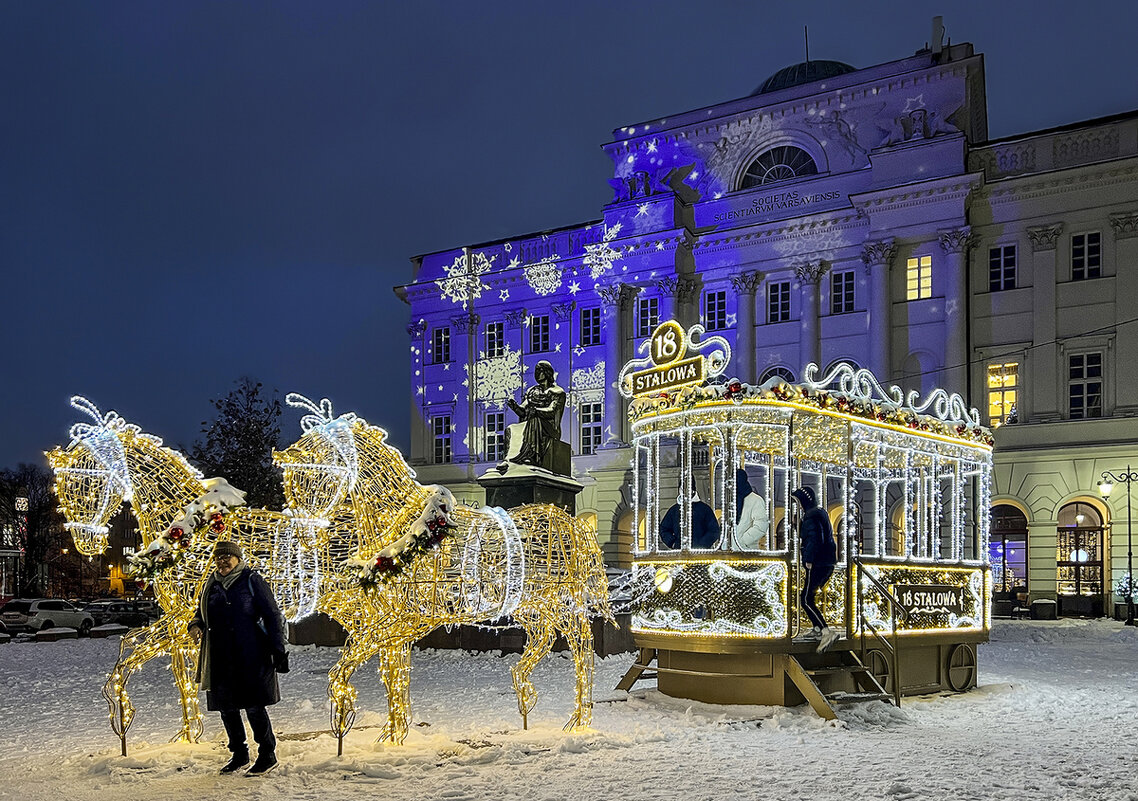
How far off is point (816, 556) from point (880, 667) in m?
2.02

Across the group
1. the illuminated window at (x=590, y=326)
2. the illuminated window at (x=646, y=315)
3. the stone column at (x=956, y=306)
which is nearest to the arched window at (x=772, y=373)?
the illuminated window at (x=646, y=315)

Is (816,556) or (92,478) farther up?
(92,478)

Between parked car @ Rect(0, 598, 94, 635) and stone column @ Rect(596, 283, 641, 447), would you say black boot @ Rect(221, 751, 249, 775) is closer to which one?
parked car @ Rect(0, 598, 94, 635)

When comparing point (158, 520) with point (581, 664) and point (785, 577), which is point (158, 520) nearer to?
point (581, 664)

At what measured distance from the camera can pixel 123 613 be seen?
36.7 meters

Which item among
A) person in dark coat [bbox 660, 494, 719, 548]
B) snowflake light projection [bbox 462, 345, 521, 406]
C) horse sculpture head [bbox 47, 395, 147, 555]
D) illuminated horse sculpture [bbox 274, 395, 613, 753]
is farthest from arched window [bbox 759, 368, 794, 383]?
horse sculpture head [bbox 47, 395, 147, 555]

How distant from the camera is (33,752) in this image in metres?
10.2

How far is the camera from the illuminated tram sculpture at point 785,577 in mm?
12961

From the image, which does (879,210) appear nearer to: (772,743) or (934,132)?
(934,132)

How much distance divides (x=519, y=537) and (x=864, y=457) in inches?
301

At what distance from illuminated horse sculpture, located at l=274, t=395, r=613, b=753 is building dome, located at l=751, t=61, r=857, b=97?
39318 mm

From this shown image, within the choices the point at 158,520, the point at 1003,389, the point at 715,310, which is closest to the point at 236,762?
the point at 158,520

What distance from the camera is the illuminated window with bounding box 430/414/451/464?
4972 cm

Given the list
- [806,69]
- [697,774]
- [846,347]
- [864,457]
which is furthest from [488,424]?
[697,774]
